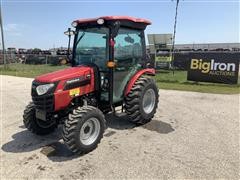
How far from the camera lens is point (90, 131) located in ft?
15.7

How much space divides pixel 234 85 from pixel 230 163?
311 inches

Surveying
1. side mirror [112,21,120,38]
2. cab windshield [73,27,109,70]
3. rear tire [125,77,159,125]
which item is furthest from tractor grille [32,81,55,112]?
rear tire [125,77,159,125]

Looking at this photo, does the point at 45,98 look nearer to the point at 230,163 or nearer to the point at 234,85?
the point at 230,163

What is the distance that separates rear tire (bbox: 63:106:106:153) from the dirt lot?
0.17 meters

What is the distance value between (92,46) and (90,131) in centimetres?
175

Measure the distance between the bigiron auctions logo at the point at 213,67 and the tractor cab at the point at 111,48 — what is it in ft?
21.2

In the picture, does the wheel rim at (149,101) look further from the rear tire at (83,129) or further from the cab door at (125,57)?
the rear tire at (83,129)

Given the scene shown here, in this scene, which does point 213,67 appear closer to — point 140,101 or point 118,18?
point 140,101

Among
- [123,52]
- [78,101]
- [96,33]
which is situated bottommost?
[78,101]

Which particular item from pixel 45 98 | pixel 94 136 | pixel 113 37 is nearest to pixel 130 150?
pixel 94 136

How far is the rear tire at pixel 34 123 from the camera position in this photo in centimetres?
523

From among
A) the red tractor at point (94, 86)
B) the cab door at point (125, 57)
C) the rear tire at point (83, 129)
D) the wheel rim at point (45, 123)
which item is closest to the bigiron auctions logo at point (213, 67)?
the red tractor at point (94, 86)

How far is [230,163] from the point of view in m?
4.18

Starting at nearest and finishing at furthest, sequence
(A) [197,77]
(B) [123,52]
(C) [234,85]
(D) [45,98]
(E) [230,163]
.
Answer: (E) [230,163] → (D) [45,98] → (B) [123,52] → (C) [234,85] → (A) [197,77]
